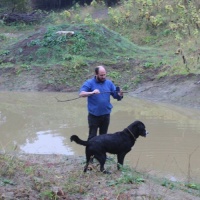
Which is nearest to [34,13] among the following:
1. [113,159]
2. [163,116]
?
[163,116]

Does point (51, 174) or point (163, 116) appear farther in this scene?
point (163, 116)

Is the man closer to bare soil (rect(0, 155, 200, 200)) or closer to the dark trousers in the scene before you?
the dark trousers

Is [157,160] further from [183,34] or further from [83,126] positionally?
[183,34]

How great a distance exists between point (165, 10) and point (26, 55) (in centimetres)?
993

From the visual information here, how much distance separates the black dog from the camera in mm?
7770

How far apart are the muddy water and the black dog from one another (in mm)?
1429

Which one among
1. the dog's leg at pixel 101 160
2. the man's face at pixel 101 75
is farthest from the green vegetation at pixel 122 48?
the dog's leg at pixel 101 160

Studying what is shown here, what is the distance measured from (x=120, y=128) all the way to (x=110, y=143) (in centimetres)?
622

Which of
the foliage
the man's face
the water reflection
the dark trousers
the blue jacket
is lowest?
the water reflection

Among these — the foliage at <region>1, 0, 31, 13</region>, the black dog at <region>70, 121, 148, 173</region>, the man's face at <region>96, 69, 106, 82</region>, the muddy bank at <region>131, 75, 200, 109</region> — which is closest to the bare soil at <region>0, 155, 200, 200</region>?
the black dog at <region>70, 121, 148, 173</region>

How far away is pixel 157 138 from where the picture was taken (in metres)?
12.6

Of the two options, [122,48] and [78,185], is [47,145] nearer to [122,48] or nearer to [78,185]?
[78,185]

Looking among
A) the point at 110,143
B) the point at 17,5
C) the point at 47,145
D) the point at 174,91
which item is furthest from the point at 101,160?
the point at 17,5

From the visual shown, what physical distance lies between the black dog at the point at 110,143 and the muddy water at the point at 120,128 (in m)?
1.43
